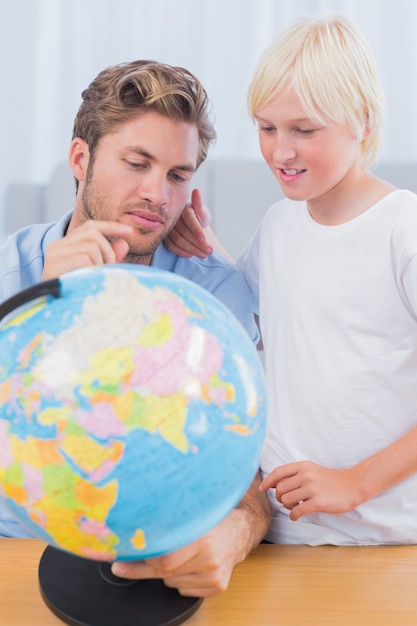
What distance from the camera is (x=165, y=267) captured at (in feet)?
5.36

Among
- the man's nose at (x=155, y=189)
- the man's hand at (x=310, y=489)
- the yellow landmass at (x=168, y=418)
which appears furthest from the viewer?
the man's nose at (x=155, y=189)

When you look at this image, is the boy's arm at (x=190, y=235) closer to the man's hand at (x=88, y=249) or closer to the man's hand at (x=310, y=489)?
the man's hand at (x=88, y=249)

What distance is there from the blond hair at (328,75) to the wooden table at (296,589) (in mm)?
661

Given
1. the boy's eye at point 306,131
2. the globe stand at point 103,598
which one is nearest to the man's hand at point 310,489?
the globe stand at point 103,598

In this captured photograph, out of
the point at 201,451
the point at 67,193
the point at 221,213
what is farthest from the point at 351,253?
the point at 67,193

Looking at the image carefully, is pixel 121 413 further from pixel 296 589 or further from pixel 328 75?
pixel 328 75

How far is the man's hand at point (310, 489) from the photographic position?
1.16 m

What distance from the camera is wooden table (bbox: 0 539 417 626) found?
38.2 inches

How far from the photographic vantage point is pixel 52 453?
0.78 m

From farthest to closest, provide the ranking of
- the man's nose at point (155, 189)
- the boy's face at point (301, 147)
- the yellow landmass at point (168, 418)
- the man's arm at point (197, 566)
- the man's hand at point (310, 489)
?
the man's nose at point (155, 189)
the boy's face at point (301, 147)
the man's hand at point (310, 489)
the man's arm at point (197, 566)
the yellow landmass at point (168, 418)

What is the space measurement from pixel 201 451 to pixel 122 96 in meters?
1.00

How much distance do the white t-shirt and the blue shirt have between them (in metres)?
0.19

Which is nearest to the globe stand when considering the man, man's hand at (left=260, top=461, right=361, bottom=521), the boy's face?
man's hand at (left=260, top=461, right=361, bottom=521)

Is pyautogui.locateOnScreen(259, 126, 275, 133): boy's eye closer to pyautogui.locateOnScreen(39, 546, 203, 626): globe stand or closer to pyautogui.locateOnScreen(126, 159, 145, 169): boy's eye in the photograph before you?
pyautogui.locateOnScreen(126, 159, 145, 169): boy's eye
